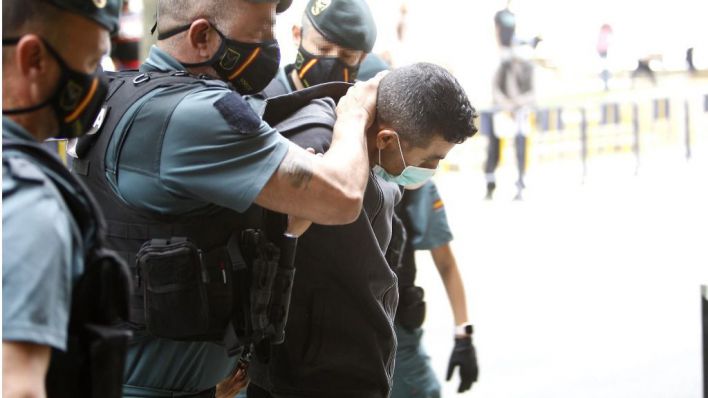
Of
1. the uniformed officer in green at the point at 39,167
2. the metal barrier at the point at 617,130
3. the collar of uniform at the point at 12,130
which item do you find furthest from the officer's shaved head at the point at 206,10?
the metal barrier at the point at 617,130

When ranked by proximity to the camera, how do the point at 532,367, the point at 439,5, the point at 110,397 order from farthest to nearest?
the point at 439,5 < the point at 532,367 < the point at 110,397

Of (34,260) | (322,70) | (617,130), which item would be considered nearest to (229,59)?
(34,260)

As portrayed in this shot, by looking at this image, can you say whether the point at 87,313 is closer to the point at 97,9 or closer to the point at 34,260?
the point at 34,260

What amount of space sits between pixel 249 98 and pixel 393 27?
439 inches

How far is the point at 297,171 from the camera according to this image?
7.12ft

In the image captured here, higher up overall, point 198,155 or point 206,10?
point 206,10

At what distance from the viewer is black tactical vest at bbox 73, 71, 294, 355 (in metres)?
2.25

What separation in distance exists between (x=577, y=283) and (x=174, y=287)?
6024mm

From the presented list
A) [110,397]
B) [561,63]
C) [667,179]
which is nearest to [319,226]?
[110,397]

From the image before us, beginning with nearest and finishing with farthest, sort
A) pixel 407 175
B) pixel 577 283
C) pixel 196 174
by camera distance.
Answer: pixel 196 174 → pixel 407 175 → pixel 577 283

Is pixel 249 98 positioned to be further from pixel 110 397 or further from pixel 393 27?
pixel 393 27

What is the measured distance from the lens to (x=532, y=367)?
19.2 ft

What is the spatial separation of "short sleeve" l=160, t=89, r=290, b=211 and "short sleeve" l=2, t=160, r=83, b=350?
0.71 metres

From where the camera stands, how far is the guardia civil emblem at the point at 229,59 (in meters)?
2.48
